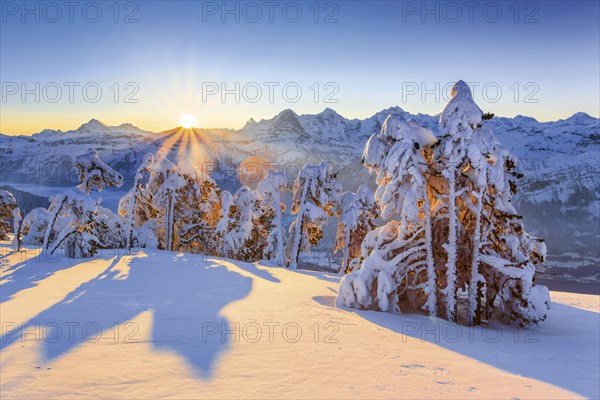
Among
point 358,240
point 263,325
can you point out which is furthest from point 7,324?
point 358,240

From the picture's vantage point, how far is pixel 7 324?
7309 mm

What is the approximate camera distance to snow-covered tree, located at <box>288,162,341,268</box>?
85.9 ft

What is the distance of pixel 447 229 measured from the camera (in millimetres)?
13516

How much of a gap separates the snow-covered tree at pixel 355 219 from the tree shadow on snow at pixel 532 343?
15.4m

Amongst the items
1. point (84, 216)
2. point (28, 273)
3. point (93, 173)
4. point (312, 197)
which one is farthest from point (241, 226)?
point (28, 273)

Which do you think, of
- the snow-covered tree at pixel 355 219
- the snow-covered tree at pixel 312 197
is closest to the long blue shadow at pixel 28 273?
the snow-covered tree at pixel 312 197

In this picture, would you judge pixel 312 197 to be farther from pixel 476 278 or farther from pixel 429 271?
pixel 476 278

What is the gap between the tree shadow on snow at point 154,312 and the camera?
6355 millimetres

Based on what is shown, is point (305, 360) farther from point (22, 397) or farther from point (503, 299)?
point (503, 299)

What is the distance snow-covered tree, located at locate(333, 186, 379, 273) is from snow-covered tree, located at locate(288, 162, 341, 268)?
5.52 ft

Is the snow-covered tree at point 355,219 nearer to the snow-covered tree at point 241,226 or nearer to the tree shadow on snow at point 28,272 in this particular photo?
the snow-covered tree at point 241,226

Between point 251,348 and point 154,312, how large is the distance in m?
3.41

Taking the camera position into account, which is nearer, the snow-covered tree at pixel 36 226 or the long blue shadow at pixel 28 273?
the long blue shadow at pixel 28 273

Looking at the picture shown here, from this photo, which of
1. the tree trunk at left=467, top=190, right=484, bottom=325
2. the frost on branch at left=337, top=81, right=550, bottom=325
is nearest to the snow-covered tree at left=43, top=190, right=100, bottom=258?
the frost on branch at left=337, top=81, right=550, bottom=325
